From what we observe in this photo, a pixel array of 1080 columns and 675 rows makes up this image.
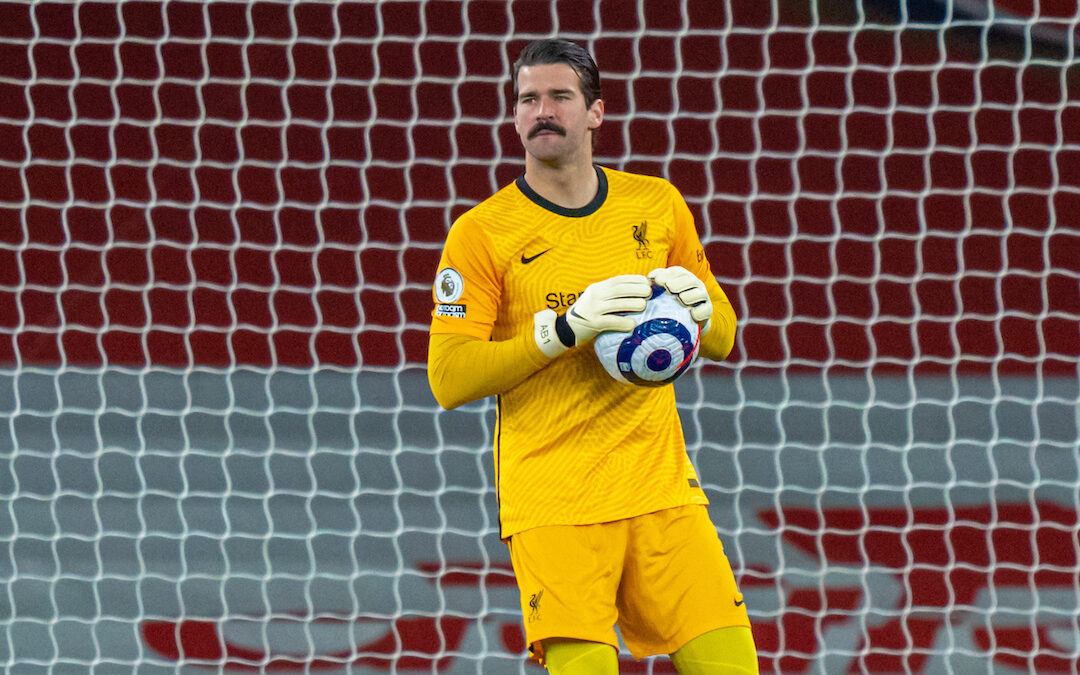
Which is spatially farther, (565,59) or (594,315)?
(565,59)

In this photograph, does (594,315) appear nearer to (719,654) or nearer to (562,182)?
(562,182)

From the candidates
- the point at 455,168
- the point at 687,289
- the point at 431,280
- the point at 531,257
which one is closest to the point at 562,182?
the point at 531,257

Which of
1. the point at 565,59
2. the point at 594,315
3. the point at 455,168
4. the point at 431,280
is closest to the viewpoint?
the point at 594,315

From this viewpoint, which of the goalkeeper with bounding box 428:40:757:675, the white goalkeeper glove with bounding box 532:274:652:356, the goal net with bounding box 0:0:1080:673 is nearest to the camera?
the white goalkeeper glove with bounding box 532:274:652:356

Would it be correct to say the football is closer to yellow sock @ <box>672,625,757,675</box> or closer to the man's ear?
the man's ear

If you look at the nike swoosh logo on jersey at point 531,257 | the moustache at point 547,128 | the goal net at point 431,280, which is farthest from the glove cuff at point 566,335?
the goal net at point 431,280

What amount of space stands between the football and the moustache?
309 millimetres

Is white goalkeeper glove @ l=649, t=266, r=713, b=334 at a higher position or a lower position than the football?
higher

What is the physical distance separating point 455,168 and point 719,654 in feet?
→ 20.7

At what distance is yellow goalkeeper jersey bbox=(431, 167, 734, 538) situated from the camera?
188 cm

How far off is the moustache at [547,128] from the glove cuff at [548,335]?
0.30m

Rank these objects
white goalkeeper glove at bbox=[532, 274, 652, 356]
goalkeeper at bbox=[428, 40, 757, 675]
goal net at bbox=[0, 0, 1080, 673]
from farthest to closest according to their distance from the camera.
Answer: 1. goal net at bbox=[0, 0, 1080, 673]
2. goalkeeper at bbox=[428, 40, 757, 675]
3. white goalkeeper glove at bbox=[532, 274, 652, 356]

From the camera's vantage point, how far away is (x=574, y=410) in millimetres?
1897

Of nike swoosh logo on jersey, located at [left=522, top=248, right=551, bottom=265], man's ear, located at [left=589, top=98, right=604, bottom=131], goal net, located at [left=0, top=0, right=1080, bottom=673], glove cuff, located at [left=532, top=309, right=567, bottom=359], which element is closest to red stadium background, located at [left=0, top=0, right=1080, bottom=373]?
goal net, located at [left=0, top=0, right=1080, bottom=673]
